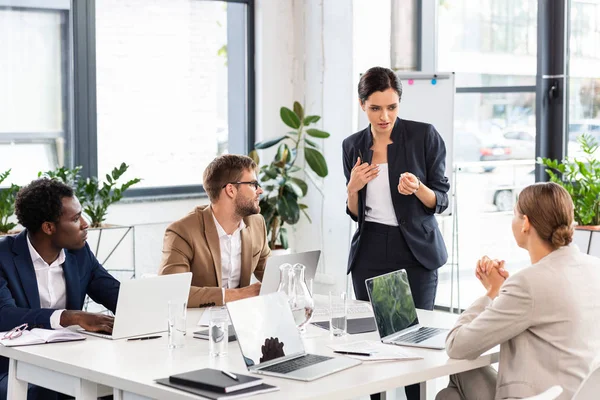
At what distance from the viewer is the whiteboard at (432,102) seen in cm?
543

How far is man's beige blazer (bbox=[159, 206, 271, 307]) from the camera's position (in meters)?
3.40

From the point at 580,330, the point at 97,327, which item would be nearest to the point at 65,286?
the point at 97,327

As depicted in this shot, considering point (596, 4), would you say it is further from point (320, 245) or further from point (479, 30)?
point (320, 245)

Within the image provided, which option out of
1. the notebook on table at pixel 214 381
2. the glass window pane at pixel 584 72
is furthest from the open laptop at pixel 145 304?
the glass window pane at pixel 584 72

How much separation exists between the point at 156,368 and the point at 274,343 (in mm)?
340

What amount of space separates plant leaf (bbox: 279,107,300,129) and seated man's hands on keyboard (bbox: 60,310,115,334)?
133 inches

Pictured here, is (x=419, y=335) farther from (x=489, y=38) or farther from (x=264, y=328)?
(x=489, y=38)

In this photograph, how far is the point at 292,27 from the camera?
677cm

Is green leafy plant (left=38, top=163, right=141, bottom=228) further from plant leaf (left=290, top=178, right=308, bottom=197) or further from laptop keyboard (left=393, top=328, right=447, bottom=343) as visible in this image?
laptop keyboard (left=393, top=328, right=447, bottom=343)

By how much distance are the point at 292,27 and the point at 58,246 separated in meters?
3.96

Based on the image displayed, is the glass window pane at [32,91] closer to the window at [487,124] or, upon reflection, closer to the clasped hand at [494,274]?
the window at [487,124]

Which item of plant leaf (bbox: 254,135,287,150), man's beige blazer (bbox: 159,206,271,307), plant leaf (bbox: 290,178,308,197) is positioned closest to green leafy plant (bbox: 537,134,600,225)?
plant leaf (bbox: 290,178,308,197)

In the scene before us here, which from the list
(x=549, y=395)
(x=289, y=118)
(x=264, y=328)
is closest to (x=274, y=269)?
(x=264, y=328)

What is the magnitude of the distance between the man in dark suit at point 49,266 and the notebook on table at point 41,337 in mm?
89
